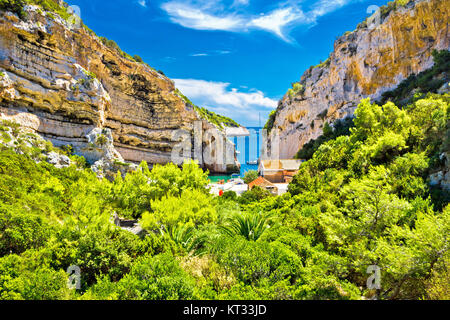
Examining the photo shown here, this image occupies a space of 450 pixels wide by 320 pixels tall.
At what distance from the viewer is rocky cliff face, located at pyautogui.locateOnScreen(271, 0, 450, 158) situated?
2919 centimetres

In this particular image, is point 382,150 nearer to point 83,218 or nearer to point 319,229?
point 319,229

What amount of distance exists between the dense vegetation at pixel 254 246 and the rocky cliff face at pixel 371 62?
2367 cm

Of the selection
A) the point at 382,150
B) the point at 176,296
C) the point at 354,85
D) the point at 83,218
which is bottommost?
the point at 176,296

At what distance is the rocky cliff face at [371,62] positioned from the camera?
2919 centimetres

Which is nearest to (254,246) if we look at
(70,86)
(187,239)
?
(187,239)

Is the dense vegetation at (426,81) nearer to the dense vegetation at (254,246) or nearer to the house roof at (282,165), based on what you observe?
the dense vegetation at (254,246)

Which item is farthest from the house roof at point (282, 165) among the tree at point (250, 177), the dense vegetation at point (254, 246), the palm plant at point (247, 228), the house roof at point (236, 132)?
the house roof at point (236, 132)

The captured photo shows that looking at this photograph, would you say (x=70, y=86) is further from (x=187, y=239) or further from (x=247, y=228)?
(x=247, y=228)

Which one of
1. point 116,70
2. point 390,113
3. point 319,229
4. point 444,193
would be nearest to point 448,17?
point 390,113

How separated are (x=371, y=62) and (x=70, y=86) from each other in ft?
139

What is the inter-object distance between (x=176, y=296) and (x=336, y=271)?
443 centimetres

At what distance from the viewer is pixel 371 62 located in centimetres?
3516

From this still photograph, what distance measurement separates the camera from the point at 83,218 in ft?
30.2
